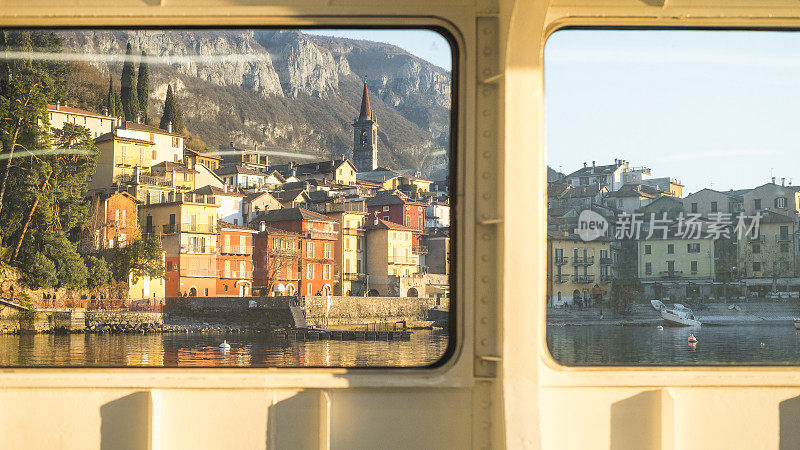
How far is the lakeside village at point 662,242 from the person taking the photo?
3156 millimetres

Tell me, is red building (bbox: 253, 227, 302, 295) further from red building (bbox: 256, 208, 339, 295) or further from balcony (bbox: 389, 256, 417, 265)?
balcony (bbox: 389, 256, 417, 265)

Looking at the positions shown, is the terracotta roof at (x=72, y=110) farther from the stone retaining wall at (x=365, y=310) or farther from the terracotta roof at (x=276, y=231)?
the stone retaining wall at (x=365, y=310)

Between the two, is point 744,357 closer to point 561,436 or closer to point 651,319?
point 651,319

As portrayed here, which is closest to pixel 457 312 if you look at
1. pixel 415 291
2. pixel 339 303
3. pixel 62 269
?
pixel 415 291

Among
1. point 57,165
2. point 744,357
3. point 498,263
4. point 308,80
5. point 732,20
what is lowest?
point 744,357

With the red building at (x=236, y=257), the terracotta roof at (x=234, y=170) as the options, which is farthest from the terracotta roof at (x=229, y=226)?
the terracotta roof at (x=234, y=170)

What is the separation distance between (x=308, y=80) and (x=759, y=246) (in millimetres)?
2304

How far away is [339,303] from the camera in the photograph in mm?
3307

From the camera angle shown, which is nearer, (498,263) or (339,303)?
(498,263)

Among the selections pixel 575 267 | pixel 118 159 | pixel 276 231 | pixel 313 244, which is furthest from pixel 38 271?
pixel 575 267

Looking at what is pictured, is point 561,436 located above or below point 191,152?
below

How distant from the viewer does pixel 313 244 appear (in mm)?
3365

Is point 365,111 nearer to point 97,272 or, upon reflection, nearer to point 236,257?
point 236,257

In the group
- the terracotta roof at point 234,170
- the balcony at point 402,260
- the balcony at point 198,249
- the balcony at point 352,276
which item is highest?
the terracotta roof at point 234,170
